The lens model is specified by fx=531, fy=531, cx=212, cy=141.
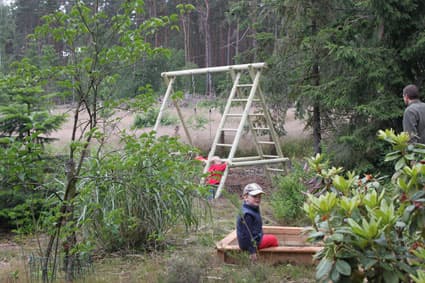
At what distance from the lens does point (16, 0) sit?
48.3 ft

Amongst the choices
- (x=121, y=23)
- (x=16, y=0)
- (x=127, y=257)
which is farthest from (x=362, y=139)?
(x=16, y=0)

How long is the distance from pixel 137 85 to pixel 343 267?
6985 mm

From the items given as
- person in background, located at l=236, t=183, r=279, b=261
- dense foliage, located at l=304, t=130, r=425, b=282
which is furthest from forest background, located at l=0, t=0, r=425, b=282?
dense foliage, located at l=304, t=130, r=425, b=282

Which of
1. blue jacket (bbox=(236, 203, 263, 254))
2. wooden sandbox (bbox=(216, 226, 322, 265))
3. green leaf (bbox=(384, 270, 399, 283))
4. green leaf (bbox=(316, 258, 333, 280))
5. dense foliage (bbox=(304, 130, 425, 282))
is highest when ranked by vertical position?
dense foliage (bbox=(304, 130, 425, 282))

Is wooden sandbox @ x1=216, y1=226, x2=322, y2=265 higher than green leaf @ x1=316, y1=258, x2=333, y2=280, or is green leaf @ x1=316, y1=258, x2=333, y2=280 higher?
green leaf @ x1=316, y1=258, x2=333, y2=280

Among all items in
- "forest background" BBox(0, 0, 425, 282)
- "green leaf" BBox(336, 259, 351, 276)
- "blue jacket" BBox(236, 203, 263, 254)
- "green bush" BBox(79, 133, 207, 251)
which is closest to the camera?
"green leaf" BBox(336, 259, 351, 276)

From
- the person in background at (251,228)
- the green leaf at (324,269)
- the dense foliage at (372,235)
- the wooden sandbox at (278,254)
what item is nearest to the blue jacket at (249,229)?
the person in background at (251,228)

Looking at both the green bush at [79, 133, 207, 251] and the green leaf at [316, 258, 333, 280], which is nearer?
the green leaf at [316, 258, 333, 280]

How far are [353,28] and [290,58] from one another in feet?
8.71

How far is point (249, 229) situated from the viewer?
199 inches

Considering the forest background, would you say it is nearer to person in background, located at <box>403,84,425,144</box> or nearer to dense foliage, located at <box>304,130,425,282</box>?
person in background, located at <box>403,84,425,144</box>

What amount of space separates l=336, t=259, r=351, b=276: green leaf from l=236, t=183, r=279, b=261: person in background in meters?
2.43

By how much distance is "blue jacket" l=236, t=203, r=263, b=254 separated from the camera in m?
5.04

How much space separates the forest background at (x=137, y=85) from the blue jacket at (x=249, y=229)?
2.32 feet
